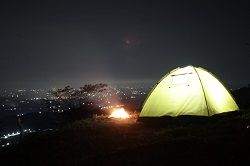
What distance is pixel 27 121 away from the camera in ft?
171

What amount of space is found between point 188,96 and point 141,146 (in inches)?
210

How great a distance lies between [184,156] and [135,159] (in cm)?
132

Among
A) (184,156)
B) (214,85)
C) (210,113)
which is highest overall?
(214,85)

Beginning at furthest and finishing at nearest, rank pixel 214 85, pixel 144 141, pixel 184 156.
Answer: pixel 214 85
pixel 144 141
pixel 184 156

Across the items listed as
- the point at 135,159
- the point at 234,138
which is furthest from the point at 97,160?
the point at 234,138

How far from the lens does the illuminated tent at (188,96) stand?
40.3 ft

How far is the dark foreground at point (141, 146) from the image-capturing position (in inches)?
268

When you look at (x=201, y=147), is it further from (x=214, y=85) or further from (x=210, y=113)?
(x=214, y=85)

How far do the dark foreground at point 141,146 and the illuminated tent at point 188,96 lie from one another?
Answer: 564 mm

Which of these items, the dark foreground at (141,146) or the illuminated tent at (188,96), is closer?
the dark foreground at (141,146)

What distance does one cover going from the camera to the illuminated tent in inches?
483

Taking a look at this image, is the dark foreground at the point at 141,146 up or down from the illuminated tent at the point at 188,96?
down

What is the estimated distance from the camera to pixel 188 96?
12547mm

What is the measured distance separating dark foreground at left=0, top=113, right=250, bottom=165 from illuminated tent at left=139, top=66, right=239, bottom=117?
564mm
